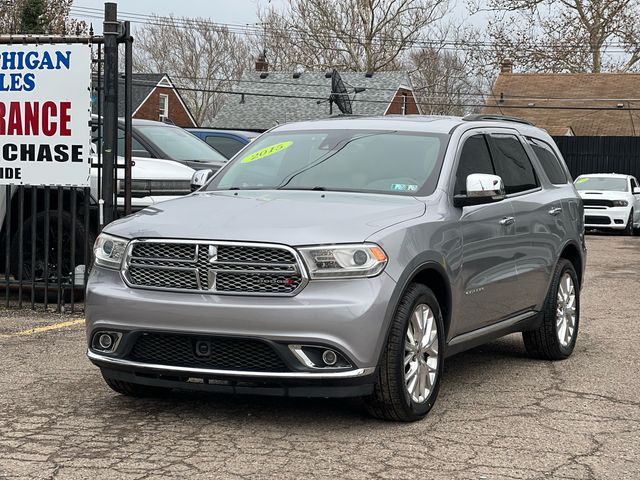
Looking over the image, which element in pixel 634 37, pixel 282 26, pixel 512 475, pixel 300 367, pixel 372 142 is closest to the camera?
pixel 512 475

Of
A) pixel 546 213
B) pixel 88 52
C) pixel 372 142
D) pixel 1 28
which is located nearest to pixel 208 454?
pixel 372 142

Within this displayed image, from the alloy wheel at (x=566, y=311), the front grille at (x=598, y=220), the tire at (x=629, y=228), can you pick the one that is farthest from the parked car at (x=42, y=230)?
the tire at (x=629, y=228)

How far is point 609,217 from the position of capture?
2612 cm

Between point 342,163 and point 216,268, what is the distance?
64.7 inches

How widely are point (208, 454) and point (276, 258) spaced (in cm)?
104

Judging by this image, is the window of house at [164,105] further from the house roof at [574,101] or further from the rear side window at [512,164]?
the rear side window at [512,164]

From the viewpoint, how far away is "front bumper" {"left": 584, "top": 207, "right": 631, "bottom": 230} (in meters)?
26.0

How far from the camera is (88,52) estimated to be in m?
9.78

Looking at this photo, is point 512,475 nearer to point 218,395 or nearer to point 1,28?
point 218,395

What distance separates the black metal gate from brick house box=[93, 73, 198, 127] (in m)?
42.0

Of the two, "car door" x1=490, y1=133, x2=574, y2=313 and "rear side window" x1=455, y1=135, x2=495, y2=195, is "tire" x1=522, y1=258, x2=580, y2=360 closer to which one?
"car door" x1=490, y1=133, x2=574, y2=313

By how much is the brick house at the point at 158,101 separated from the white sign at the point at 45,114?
4266 centimetres

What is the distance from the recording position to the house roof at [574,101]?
51094 mm

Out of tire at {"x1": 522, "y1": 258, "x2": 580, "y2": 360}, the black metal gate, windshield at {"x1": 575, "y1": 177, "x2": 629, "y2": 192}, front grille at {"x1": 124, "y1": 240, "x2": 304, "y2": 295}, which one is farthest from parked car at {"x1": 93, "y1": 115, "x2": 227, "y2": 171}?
windshield at {"x1": 575, "y1": 177, "x2": 629, "y2": 192}
